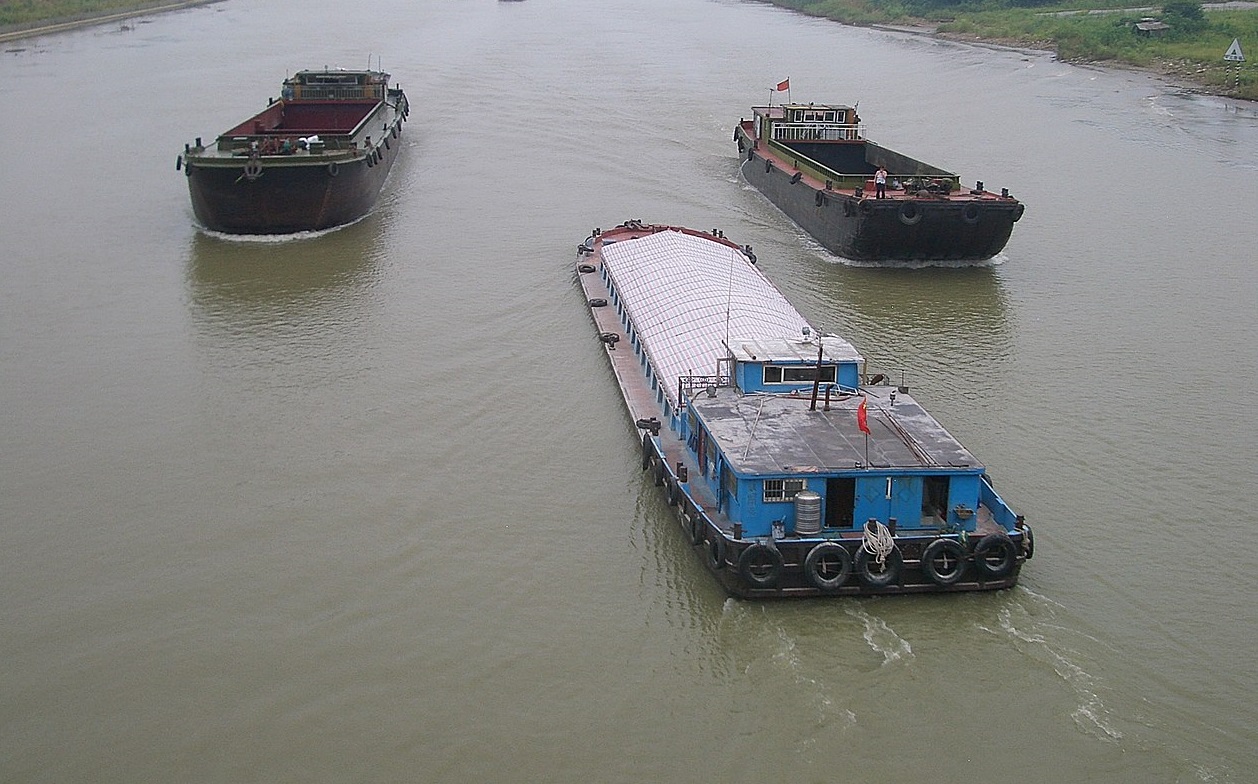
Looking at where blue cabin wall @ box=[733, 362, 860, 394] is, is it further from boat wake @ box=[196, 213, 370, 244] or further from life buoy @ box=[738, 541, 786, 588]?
boat wake @ box=[196, 213, 370, 244]

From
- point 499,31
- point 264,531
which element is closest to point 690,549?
point 264,531

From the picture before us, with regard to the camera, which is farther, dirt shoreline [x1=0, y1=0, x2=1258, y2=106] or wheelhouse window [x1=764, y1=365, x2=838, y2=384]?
dirt shoreline [x1=0, y1=0, x2=1258, y2=106]

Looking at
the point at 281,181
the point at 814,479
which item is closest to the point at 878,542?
the point at 814,479

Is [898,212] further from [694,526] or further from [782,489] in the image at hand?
[782,489]

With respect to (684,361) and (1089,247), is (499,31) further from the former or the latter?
(684,361)

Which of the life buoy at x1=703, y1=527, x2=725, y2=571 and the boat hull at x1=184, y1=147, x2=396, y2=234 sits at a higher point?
the boat hull at x1=184, y1=147, x2=396, y2=234

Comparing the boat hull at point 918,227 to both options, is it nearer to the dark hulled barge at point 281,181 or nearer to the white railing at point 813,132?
the white railing at point 813,132

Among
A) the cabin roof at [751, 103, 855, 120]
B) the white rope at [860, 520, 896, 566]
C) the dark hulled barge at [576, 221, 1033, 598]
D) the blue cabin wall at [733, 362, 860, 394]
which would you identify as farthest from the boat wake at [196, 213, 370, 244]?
the white rope at [860, 520, 896, 566]
